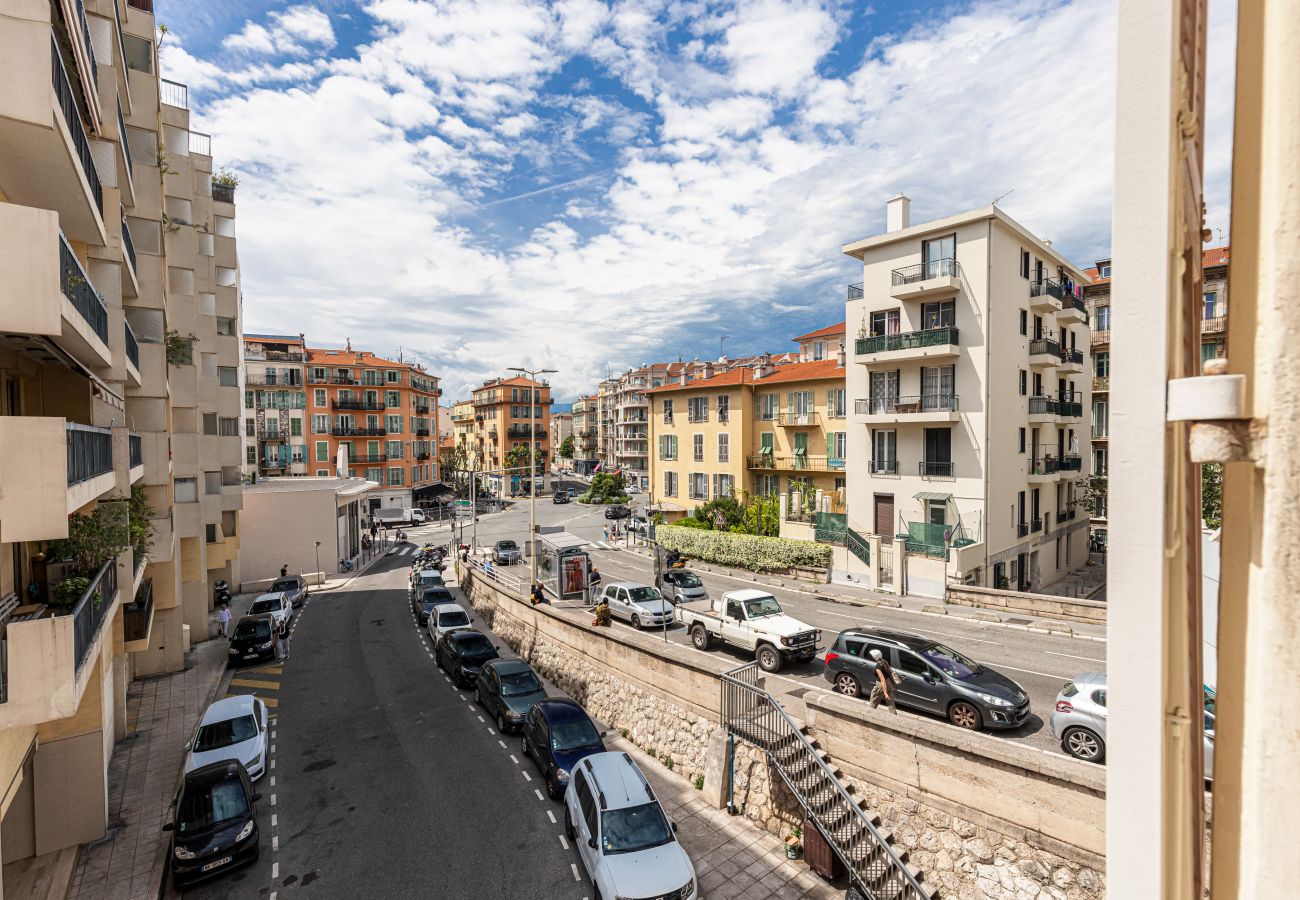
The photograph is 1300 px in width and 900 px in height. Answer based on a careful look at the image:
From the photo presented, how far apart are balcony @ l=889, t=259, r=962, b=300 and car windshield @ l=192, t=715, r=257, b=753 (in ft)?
93.8

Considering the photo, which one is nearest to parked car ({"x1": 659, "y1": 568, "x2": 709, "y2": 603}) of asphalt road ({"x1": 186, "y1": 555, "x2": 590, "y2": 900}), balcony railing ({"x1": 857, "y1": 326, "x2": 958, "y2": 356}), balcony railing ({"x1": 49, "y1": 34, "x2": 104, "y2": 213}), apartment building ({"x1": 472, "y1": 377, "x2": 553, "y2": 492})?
asphalt road ({"x1": 186, "y1": 555, "x2": 590, "y2": 900})

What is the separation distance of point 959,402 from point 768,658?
16165 millimetres

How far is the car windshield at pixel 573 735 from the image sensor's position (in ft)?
47.3

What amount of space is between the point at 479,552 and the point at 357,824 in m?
32.2

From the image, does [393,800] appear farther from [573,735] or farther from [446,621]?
[446,621]

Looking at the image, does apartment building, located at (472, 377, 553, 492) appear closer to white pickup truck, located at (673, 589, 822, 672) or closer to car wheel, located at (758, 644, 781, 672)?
white pickup truck, located at (673, 589, 822, 672)

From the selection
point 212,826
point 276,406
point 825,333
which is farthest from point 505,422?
point 212,826

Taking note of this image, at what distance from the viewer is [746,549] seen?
3272 centimetres

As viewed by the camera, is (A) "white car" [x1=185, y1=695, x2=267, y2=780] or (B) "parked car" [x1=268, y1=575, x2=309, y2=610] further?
(B) "parked car" [x1=268, y1=575, x2=309, y2=610]

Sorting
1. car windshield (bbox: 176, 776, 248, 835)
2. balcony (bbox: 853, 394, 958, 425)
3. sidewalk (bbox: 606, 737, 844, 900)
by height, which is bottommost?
sidewalk (bbox: 606, 737, 844, 900)

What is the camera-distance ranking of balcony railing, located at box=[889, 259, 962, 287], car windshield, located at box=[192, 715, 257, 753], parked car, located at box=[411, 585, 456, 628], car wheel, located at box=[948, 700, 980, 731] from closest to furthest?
car wheel, located at box=[948, 700, 980, 731] < car windshield, located at box=[192, 715, 257, 753] < balcony railing, located at box=[889, 259, 962, 287] < parked car, located at box=[411, 585, 456, 628]

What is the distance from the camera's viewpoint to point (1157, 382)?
2660 millimetres

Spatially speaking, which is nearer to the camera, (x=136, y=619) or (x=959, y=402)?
(x=136, y=619)

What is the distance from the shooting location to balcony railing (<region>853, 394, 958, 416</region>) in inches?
1047
